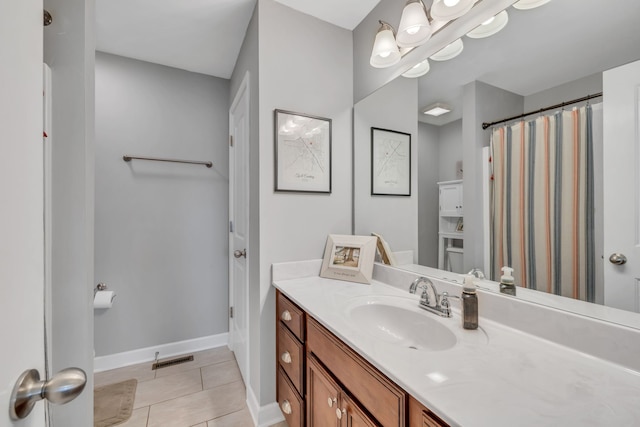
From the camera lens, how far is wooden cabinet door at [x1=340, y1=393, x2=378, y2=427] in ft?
2.59

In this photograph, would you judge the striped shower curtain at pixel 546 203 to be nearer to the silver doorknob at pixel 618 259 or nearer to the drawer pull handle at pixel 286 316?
the silver doorknob at pixel 618 259

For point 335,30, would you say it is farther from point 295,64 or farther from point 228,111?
point 228,111

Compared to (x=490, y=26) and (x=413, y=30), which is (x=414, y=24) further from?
(x=490, y=26)

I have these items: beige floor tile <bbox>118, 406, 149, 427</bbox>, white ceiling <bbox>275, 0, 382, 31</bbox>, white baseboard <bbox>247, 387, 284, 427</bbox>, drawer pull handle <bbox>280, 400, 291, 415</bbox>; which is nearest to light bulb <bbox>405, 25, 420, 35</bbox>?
white ceiling <bbox>275, 0, 382, 31</bbox>

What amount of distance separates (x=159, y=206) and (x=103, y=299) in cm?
78

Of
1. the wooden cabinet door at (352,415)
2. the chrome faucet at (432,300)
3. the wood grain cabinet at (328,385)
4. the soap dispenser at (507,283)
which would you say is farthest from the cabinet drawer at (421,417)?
the soap dispenser at (507,283)

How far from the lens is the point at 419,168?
56.0 inches

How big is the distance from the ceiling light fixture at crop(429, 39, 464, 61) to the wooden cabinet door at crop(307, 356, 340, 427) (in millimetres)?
1463

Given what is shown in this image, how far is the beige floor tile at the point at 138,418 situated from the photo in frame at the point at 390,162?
193cm

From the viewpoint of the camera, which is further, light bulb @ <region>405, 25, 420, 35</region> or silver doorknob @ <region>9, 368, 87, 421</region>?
light bulb @ <region>405, 25, 420, 35</region>

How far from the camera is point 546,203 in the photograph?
905 millimetres

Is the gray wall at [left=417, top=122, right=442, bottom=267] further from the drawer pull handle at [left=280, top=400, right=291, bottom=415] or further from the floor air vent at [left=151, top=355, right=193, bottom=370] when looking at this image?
the floor air vent at [left=151, top=355, right=193, bottom=370]

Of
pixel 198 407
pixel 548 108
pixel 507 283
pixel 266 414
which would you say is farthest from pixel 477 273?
pixel 198 407
